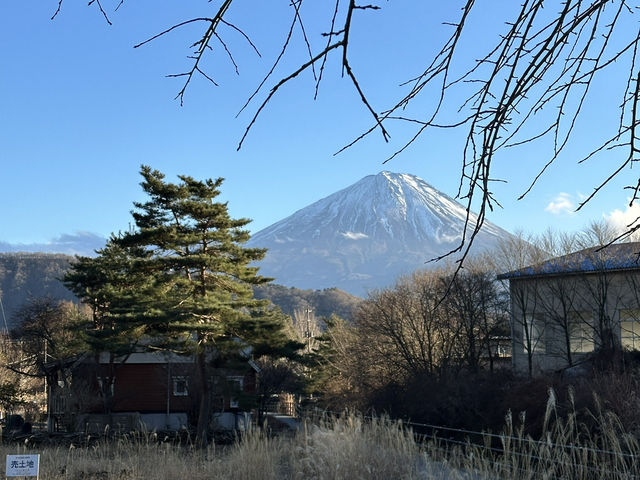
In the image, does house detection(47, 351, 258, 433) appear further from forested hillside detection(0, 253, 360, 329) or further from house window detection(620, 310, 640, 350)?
forested hillside detection(0, 253, 360, 329)

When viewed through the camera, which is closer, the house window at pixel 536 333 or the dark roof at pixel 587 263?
the dark roof at pixel 587 263

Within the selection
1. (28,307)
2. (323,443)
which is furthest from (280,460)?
(28,307)

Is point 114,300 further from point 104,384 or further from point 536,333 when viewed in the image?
point 536,333

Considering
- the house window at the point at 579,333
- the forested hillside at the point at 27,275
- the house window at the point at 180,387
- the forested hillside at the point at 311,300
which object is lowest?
the house window at the point at 180,387

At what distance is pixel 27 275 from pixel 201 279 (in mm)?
99536

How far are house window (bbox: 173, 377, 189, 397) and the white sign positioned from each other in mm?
22654

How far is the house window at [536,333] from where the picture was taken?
1020 inches

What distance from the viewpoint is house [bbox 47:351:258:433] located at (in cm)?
2866

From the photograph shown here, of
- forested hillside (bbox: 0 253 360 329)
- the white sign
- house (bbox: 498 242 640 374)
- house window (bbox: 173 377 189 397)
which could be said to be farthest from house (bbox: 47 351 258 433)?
forested hillside (bbox: 0 253 360 329)

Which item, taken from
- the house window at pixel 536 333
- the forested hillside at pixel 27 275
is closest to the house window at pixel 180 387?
the house window at pixel 536 333

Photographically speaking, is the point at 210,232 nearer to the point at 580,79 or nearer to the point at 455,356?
the point at 455,356

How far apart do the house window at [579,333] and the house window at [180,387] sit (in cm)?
1543

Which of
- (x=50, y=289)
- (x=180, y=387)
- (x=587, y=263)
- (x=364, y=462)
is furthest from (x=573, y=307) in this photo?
(x=50, y=289)

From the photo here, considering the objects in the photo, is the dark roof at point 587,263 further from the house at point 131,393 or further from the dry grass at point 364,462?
the dry grass at point 364,462
